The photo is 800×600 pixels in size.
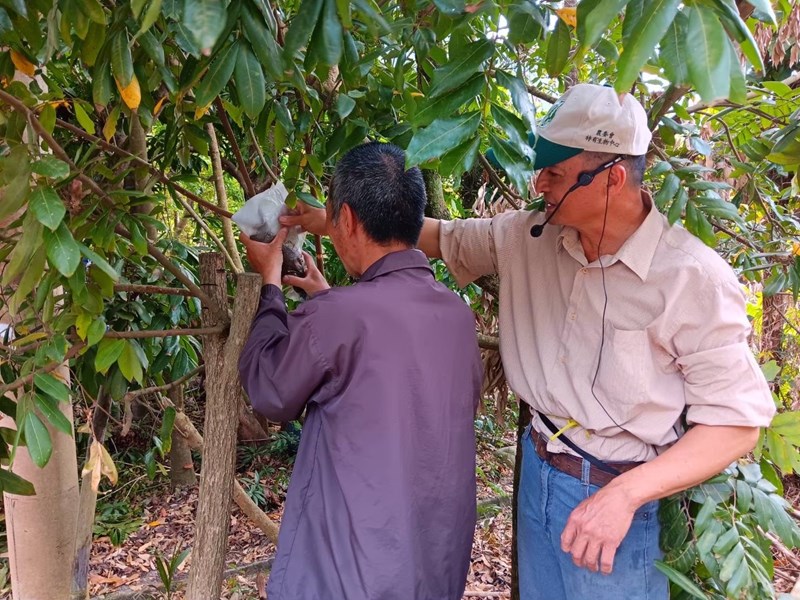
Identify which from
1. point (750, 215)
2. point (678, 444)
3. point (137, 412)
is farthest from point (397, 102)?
point (137, 412)

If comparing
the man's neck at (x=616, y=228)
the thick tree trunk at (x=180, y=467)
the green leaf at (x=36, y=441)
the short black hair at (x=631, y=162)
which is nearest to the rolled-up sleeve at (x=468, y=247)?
the man's neck at (x=616, y=228)

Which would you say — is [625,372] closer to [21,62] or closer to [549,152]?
[549,152]

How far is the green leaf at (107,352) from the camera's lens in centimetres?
138

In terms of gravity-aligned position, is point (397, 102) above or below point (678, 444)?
above

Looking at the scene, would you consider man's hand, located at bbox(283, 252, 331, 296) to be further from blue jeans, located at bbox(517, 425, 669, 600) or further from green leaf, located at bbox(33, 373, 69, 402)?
blue jeans, located at bbox(517, 425, 669, 600)

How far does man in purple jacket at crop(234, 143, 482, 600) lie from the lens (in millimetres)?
1274

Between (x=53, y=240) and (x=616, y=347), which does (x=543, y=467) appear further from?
(x=53, y=240)

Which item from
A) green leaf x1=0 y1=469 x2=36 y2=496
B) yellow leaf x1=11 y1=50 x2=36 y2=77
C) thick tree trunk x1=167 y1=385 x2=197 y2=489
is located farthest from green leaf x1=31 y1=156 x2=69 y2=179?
thick tree trunk x1=167 y1=385 x2=197 y2=489

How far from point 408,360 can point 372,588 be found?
494mm

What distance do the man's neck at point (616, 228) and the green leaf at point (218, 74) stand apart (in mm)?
910

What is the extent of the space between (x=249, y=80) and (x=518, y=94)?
0.49 m

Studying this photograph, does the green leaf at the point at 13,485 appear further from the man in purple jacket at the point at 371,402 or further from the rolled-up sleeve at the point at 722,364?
the rolled-up sleeve at the point at 722,364

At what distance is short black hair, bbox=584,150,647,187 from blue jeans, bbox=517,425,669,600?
71cm

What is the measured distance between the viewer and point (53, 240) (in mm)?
1024
